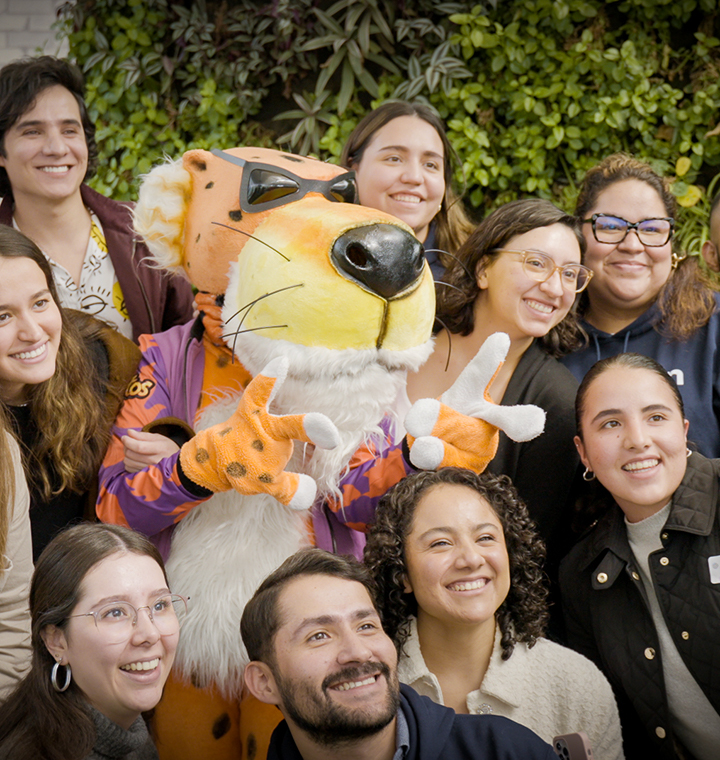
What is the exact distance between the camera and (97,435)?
7.22 feet

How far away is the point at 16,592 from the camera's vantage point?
2.05 meters

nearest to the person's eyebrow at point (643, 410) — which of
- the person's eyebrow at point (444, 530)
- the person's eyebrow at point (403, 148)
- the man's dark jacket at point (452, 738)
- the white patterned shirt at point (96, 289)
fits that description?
the person's eyebrow at point (444, 530)

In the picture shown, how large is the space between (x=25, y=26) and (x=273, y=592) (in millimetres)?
4106

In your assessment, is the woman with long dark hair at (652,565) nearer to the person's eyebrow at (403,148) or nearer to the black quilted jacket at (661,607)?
the black quilted jacket at (661,607)

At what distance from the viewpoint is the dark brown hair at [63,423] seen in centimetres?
216

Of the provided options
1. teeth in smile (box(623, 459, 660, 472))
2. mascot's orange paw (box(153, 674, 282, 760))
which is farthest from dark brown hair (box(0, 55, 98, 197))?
teeth in smile (box(623, 459, 660, 472))

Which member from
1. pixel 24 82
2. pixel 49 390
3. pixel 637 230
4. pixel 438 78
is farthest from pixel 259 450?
pixel 438 78

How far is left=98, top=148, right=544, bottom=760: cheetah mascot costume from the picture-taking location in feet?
5.77

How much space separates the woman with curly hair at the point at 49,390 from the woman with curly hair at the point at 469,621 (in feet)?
2.53

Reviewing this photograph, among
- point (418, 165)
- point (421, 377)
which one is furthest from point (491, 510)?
point (418, 165)

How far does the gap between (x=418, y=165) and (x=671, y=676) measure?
167 centimetres

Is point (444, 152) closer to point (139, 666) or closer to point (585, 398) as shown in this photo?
point (585, 398)

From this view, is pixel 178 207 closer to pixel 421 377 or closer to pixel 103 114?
pixel 421 377

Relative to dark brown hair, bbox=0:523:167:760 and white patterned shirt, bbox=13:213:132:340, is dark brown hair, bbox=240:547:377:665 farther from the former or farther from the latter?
white patterned shirt, bbox=13:213:132:340
